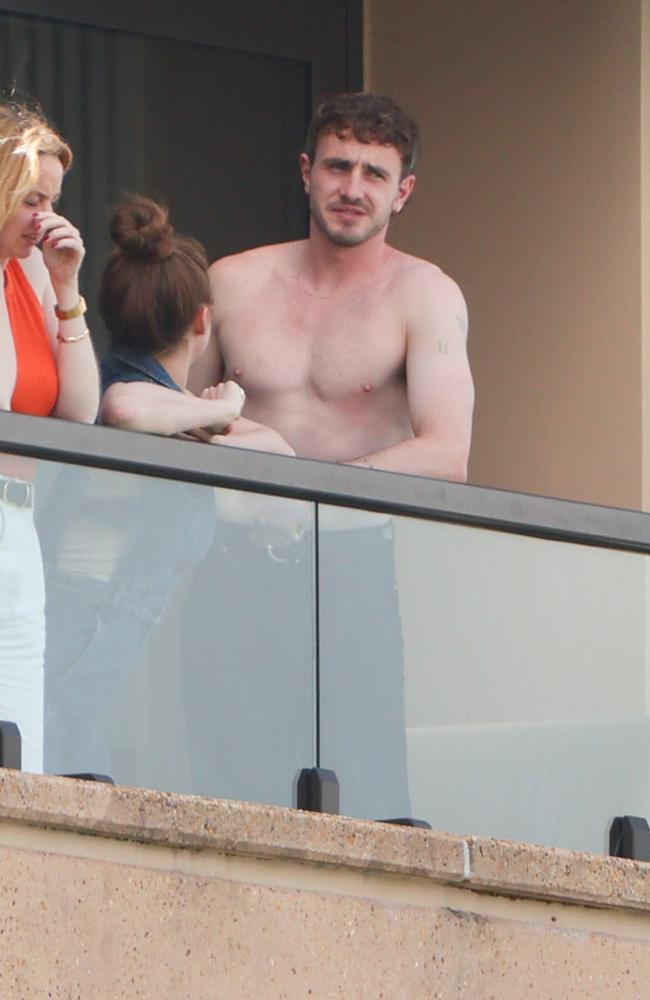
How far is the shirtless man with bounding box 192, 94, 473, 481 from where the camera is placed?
7.77m

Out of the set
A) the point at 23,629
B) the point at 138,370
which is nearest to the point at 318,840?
the point at 23,629

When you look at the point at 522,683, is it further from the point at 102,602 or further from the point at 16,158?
the point at 16,158

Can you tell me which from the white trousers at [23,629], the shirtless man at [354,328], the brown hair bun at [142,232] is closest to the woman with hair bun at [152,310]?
the brown hair bun at [142,232]

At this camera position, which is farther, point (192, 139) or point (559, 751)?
point (192, 139)

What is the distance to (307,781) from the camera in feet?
21.8

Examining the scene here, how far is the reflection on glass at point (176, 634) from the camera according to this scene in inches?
248

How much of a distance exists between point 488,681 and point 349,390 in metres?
1.19

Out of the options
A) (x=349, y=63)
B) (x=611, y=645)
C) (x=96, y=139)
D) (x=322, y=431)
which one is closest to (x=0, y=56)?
(x=96, y=139)

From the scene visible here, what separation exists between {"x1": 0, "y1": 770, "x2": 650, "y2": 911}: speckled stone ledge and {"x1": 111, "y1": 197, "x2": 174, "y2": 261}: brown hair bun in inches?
48.7

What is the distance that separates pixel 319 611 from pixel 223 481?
1.19ft

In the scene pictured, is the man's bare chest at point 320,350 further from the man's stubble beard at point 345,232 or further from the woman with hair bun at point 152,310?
the woman with hair bun at point 152,310

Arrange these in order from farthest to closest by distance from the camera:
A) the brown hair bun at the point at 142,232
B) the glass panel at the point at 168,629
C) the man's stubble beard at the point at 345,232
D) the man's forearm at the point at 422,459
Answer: the man's stubble beard at the point at 345,232 < the man's forearm at the point at 422,459 < the brown hair bun at the point at 142,232 < the glass panel at the point at 168,629

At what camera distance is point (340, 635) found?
670cm

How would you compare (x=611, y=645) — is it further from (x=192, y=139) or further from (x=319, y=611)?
(x=192, y=139)
